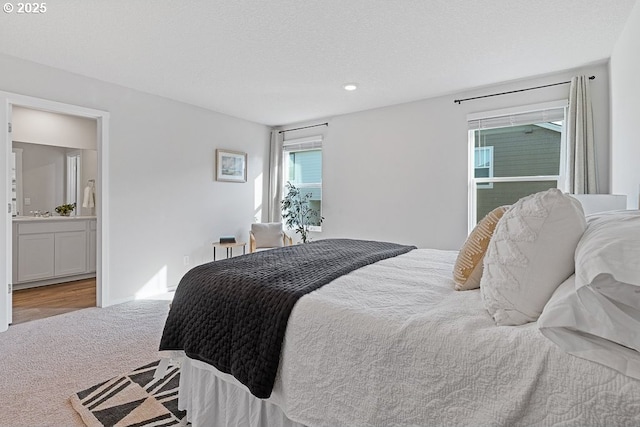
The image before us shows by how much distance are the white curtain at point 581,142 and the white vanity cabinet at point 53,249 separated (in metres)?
6.10

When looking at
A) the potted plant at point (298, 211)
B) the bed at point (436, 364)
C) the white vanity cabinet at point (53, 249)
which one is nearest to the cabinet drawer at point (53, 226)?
the white vanity cabinet at point (53, 249)

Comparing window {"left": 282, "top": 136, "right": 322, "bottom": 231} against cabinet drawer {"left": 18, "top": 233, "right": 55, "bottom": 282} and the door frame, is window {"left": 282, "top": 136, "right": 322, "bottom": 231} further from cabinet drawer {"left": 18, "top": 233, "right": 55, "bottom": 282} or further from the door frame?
cabinet drawer {"left": 18, "top": 233, "right": 55, "bottom": 282}

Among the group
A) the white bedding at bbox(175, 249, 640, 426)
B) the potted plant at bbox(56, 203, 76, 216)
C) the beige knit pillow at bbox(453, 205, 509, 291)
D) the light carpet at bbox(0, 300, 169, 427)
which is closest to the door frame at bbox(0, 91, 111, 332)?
the light carpet at bbox(0, 300, 169, 427)

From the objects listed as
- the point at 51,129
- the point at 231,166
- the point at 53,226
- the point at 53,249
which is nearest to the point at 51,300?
the point at 53,249

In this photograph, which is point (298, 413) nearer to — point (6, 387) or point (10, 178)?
point (6, 387)

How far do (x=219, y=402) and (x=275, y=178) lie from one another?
4273 millimetres

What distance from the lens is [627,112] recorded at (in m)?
2.45

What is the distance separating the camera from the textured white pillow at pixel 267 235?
4859 millimetres

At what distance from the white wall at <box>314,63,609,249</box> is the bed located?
9.04ft

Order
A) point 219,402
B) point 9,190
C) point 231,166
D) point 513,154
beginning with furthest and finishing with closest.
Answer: point 231,166, point 513,154, point 9,190, point 219,402

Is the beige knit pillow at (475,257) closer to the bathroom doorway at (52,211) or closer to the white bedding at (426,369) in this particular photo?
the white bedding at (426,369)

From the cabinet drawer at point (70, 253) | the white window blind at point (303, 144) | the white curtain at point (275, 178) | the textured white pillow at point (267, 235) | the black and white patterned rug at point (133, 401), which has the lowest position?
the black and white patterned rug at point (133, 401)

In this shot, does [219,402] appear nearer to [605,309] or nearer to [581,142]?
[605,309]

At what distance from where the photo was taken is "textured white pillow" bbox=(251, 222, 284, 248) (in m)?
4.86
